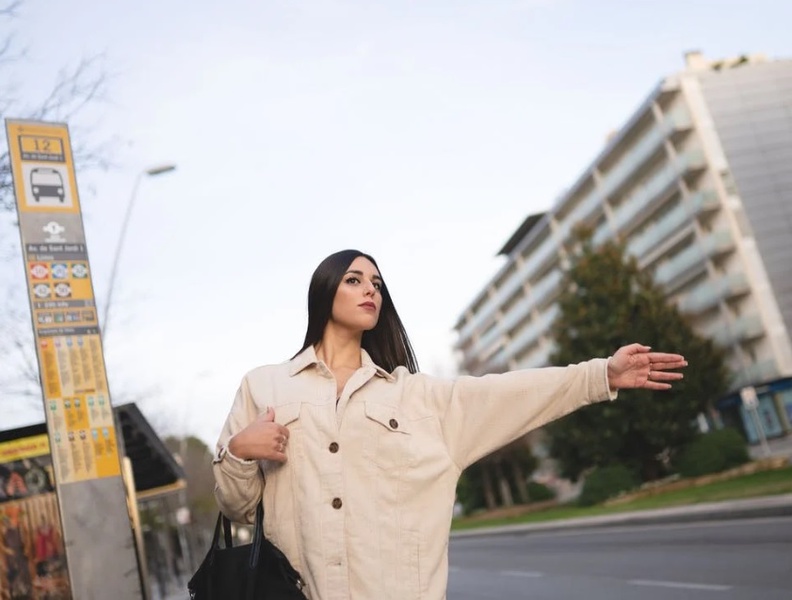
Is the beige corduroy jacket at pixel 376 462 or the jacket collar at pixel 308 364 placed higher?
the jacket collar at pixel 308 364

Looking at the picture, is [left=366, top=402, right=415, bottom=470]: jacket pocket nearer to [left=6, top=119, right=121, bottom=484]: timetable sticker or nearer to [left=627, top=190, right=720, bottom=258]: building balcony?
[left=6, top=119, right=121, bottom=484]: timetable sticker

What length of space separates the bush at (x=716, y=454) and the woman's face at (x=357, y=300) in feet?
103

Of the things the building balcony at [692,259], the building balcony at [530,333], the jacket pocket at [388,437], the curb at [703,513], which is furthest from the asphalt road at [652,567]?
the building balcony at [530,333]

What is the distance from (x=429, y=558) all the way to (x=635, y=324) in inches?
1474

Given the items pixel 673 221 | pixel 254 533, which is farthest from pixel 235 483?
pixel 673 221

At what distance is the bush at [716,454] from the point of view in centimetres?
3226

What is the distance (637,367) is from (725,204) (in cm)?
5442

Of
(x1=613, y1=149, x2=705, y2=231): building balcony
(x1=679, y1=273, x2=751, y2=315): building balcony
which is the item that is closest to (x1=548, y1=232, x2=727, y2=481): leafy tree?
(x1=679, y1=273, x2=751, y2=315): building balcony

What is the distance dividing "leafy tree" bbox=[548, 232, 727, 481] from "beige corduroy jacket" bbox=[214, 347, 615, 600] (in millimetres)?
34675

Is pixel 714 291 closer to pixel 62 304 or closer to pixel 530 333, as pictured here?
pixel 530 333

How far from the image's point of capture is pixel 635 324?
38.7 m

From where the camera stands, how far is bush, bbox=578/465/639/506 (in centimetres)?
3544

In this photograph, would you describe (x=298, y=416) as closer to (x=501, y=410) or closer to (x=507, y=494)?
(x=501, y=410)

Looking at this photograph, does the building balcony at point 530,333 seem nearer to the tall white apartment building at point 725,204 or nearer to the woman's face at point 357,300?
the tall white apartment building at point 725,204
